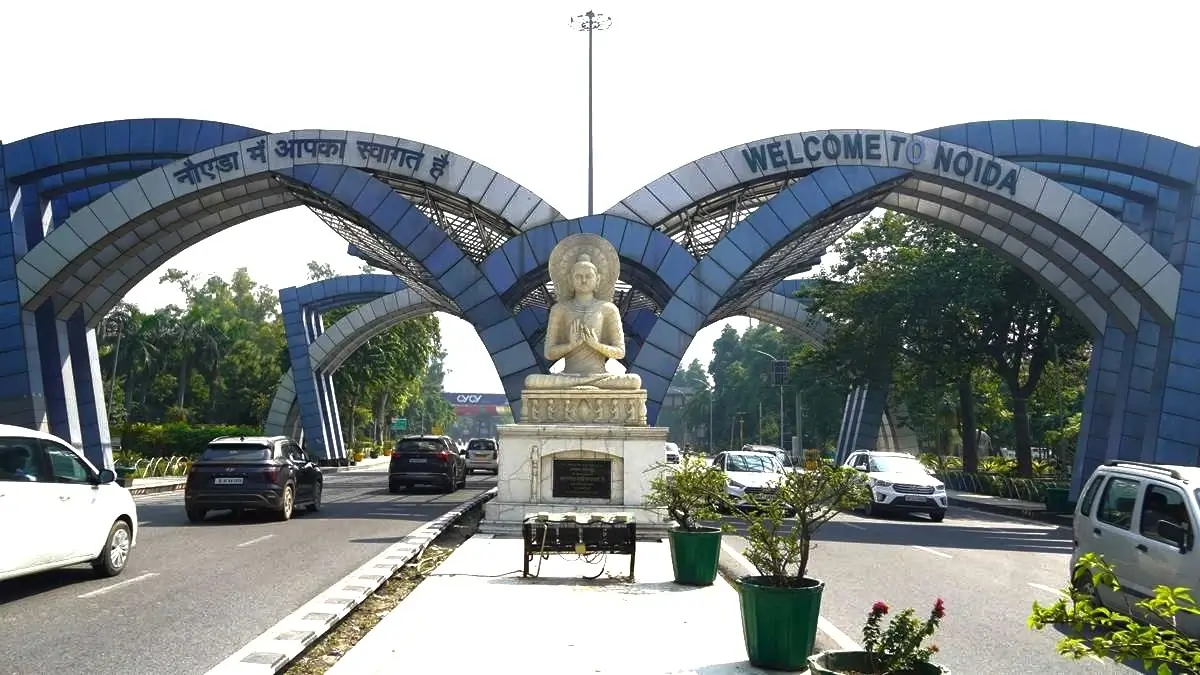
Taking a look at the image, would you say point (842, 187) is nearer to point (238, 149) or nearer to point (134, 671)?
point (238, 149)

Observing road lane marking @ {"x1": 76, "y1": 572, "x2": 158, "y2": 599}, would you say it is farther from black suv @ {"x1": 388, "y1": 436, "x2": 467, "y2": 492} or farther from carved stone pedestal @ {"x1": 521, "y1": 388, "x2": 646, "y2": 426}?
black suv @ {"x1": 388, "y1": 436, "x2": 467, "y2": 492}

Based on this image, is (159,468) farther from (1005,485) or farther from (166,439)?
(1005,485)

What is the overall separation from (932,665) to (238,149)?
25304mm

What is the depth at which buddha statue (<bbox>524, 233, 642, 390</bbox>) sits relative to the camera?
1630 centimetres

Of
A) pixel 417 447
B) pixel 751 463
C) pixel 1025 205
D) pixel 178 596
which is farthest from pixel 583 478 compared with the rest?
pixel 1025 205

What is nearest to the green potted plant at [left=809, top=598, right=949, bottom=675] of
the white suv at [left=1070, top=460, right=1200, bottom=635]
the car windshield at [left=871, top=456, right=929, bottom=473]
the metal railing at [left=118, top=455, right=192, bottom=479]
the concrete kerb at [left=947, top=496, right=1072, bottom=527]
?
the white suv at [left=1070, top=460, right=1200, bottom=635]

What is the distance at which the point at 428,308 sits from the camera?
49.7 metres

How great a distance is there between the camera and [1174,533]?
7816 mm

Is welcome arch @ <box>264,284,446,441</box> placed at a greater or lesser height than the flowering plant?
greater

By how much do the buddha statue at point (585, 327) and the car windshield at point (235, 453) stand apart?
205 inches

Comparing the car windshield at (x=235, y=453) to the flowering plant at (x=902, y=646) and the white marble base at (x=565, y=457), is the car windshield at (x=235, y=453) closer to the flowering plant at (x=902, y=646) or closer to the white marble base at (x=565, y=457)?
the white marble base at (x=565, y=457)

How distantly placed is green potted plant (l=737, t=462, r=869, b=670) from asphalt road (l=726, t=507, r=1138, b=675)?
156 cm

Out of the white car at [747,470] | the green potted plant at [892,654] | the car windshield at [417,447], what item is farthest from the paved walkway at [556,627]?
the car windshield at [417,447]

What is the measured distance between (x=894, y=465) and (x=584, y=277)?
11193 mm
